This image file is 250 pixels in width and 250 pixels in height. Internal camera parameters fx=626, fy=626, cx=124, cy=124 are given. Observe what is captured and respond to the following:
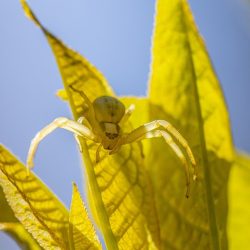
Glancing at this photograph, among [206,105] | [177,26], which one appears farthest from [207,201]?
[177,26]

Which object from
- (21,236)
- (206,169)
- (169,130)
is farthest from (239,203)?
(21,236)

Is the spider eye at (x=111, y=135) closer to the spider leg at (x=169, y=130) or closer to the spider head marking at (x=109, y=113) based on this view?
the spider head marking at (x=109, y=113)

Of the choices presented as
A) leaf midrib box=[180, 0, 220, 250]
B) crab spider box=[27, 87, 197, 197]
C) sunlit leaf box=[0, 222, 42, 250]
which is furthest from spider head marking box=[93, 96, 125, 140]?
sunlit leaf box=[0, 222, 42, 250]

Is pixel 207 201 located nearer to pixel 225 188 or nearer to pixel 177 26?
pixel 225 188

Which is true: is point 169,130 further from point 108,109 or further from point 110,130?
point 110,130

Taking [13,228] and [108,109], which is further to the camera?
[108,109]

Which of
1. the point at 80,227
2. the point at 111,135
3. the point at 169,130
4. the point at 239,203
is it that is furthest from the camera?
the point at 111,135
